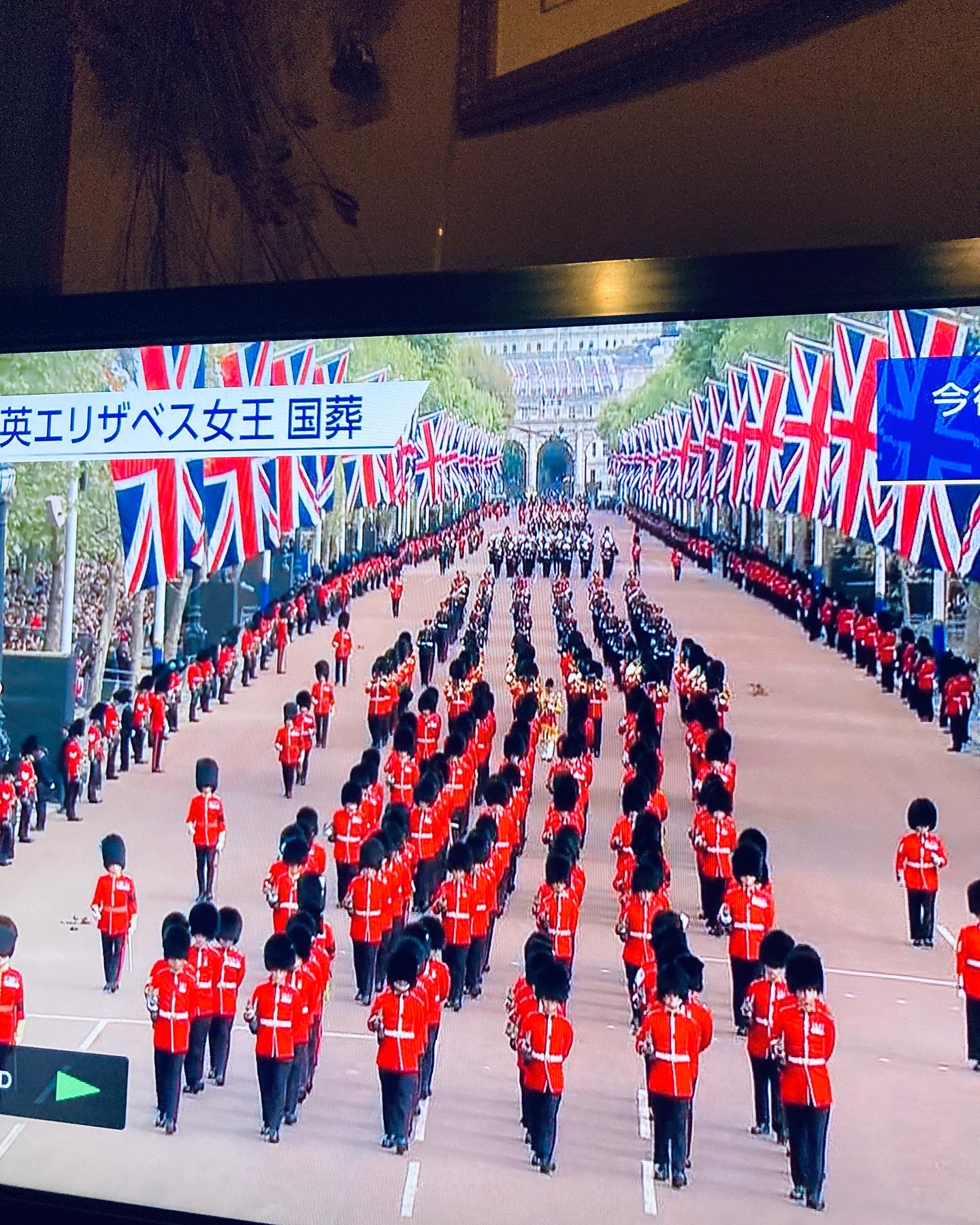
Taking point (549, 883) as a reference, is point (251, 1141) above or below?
below

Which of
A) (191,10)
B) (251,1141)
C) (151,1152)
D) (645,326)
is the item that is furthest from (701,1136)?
Answer: (191,10)

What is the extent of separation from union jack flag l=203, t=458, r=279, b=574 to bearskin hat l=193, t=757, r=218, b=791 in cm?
70

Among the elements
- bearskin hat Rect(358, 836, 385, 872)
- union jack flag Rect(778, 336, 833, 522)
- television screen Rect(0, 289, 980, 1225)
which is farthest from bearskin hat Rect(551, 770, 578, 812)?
union jack flag Rect(778, 336, 833, 522)

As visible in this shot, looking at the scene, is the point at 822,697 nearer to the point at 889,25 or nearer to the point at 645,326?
the point at 645,326

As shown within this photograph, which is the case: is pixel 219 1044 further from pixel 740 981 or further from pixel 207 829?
pixel 740 981

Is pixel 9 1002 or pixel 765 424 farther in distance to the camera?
pixel 765 424

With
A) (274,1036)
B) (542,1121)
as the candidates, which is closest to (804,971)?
(542,1121)

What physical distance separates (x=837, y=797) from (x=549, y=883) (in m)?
0.81

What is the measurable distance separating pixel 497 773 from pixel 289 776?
0.62 metres

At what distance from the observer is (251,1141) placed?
3686mm

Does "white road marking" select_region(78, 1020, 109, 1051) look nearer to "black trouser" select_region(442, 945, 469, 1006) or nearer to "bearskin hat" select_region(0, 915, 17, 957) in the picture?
"bearskin hat" select_region(0, 915, 17, 957)

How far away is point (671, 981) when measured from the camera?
11.7 feet

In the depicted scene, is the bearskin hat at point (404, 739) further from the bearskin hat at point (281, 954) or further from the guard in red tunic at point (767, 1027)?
the guard in red tunic at point (767, 1027)

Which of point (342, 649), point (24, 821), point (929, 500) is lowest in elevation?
point (24, 821)
